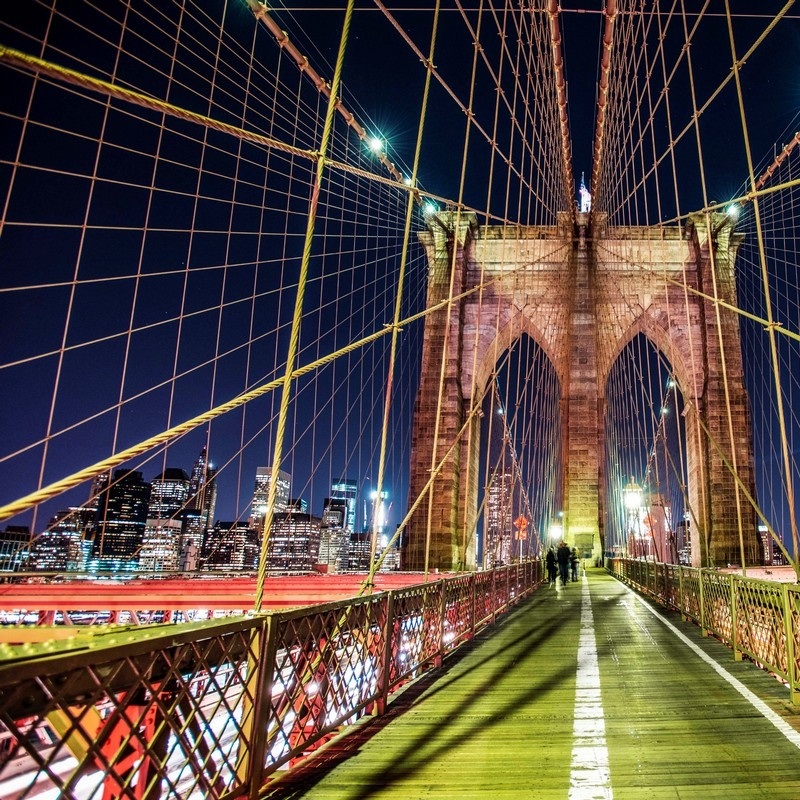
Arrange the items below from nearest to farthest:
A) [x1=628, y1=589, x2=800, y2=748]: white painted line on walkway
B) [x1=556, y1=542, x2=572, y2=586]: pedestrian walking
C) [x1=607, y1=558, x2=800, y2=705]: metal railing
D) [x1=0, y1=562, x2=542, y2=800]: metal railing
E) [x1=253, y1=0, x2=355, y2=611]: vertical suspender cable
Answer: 1. [x1=0, y1=562, x2=542, y2=800]: metal railing
2. [x1=253, y1=0, x2=355, y2=611]: vertical suspender cable
3. [x1=628, y1=589, x2=800, y2=748]: white painted line on walkway
4. [x1=607, y1=558, x2=800, y2=705]: metal railing
5. [x1=556, y1=542, x2=572, y2=586]: pedestrian walking

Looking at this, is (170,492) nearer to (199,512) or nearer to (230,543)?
(199,512)

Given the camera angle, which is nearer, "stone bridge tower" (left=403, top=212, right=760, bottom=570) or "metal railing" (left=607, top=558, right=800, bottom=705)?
"metal railing" (left=607, top=558, right=800, bottom=705)

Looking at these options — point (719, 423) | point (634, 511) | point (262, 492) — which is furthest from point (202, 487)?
point (634, 511)

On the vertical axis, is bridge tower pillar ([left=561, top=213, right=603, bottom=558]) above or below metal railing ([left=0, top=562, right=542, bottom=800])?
above

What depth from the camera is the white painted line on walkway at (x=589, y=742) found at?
8.05ft

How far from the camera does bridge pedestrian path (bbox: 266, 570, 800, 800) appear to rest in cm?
249

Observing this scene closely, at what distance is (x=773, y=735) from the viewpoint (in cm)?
312

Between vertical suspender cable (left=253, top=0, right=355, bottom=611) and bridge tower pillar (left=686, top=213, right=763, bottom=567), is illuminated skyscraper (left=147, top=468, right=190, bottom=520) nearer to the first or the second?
vertical suspender cable (left=253, top=0, right=355, bottom=611)

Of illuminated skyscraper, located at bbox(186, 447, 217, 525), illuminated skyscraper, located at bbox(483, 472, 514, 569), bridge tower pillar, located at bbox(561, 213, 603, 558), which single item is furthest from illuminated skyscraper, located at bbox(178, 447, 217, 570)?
bridge tower pillar, located at bbox(561, 213, 603, 558)

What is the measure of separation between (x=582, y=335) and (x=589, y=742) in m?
20.0

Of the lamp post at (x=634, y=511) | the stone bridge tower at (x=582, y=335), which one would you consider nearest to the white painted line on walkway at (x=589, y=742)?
the stone bridge tower at (x=582, y=335)

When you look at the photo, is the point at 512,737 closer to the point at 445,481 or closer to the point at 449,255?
the point at 445,481

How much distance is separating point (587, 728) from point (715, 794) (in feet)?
3.07

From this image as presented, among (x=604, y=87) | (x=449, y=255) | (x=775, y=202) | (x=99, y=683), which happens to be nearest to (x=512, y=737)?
(x=99, y=683)
